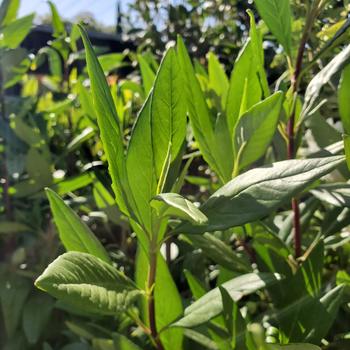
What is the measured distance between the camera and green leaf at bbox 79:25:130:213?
18.9 inches

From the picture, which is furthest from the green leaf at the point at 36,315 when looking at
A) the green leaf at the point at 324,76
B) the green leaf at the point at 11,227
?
the green leaf at the point at 324,76

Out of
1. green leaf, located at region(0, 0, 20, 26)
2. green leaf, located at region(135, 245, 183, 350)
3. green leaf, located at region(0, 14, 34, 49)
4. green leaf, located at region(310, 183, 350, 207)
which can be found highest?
green leaf, located at region(0, 0, 20, 26)

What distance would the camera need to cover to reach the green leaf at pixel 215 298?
552 millimetres

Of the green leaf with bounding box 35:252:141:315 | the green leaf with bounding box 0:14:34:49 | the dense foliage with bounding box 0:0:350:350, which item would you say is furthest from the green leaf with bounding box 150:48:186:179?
the green leaf with bounding box 0:14:34:49

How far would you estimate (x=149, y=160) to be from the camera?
52 cm

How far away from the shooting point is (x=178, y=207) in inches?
15.8

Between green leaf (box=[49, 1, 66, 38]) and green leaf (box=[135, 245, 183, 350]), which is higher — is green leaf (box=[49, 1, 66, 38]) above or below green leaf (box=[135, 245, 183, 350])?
above

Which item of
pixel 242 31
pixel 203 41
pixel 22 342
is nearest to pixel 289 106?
pixel 22 342

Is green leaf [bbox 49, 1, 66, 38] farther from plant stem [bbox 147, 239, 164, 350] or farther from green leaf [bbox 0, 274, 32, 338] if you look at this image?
plant stem [bbox 147, 239, 164, 350]

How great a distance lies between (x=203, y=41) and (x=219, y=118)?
135 centimetres

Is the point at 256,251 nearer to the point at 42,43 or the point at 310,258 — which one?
the point at 310,258

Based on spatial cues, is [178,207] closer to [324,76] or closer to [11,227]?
[324,76]

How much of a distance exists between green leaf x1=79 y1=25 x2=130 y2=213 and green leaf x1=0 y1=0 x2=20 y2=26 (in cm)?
63

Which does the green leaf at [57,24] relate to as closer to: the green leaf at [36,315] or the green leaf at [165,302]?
the green leaf at [36,315]
